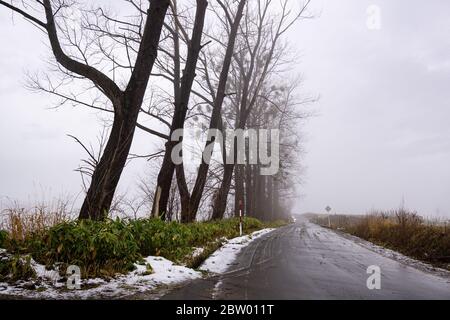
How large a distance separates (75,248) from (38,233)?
0.98m

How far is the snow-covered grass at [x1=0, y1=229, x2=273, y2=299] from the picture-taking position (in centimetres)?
485

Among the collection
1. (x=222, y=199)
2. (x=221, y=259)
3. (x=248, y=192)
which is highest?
(x=248, y=192)

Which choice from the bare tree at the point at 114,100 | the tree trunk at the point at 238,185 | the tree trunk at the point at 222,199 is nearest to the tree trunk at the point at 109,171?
the bare tree at the point at 114,100

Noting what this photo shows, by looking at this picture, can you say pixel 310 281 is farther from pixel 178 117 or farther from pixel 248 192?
pixel 248 192

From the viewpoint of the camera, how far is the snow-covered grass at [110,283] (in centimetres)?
485

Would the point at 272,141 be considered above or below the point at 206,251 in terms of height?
above

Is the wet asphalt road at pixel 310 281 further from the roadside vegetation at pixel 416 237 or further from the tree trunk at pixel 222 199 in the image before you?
the tree trunk at pixel 222 199

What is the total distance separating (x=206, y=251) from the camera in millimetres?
9234

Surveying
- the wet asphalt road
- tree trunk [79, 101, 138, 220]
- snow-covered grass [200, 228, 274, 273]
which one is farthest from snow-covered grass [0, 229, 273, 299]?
tree trunk [79, 101, 138, 220]

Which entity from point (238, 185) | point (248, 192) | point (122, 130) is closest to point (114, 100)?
point (122, 130)

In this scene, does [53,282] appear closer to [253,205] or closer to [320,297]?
[320,297]

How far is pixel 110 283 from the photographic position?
5.46m

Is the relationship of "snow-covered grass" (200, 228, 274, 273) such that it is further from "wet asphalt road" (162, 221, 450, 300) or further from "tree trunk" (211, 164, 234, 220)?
"tree trunk" (211, 164, 234, 220)
